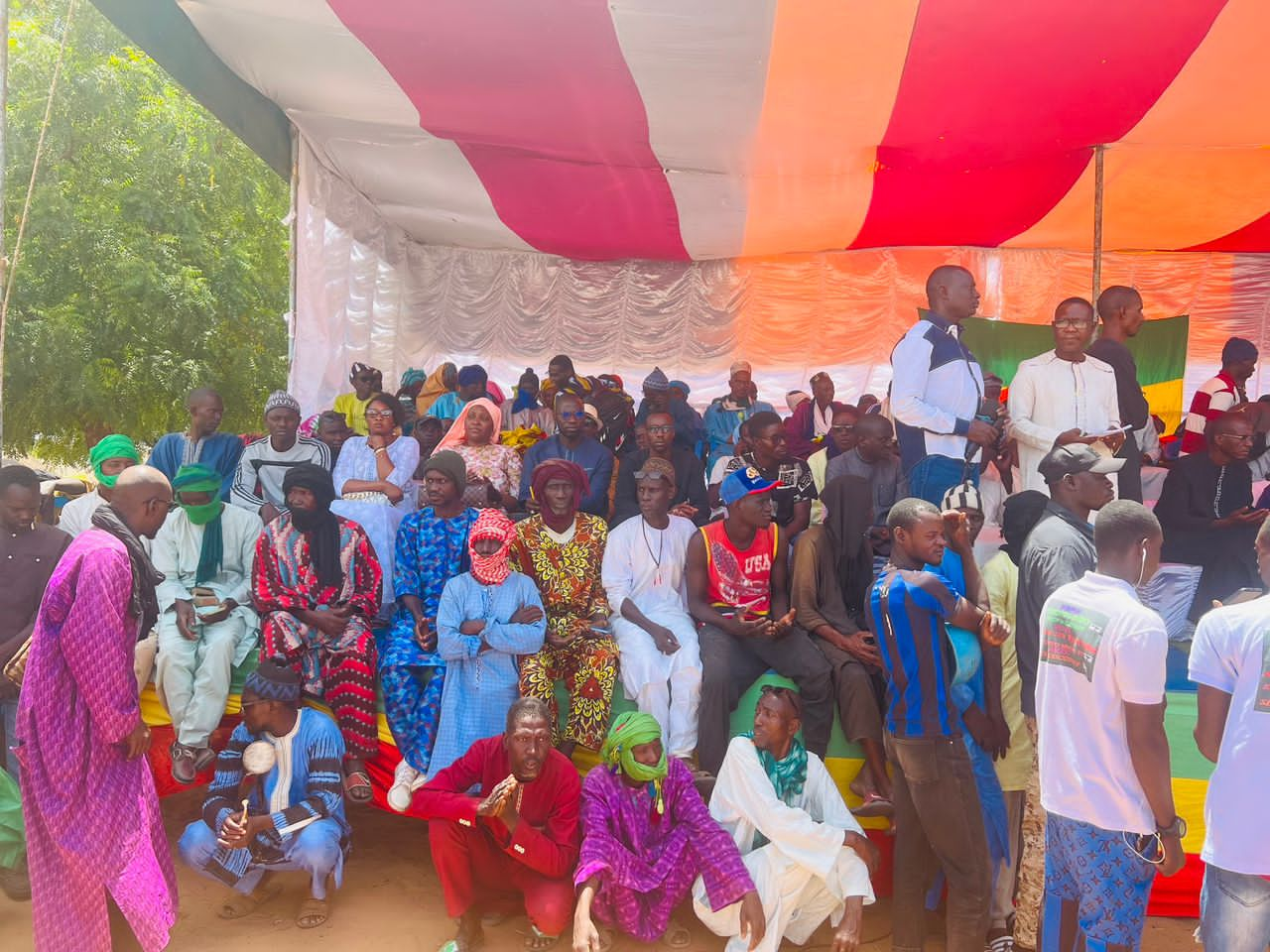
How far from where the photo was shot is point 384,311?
10.6 m

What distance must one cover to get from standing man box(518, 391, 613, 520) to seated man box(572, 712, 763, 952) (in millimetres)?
Answer: 2125

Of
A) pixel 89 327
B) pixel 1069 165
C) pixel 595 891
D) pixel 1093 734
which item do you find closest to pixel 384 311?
pixel 89 327

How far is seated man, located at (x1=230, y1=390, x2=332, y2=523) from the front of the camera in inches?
239

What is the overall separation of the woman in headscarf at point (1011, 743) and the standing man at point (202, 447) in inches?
170

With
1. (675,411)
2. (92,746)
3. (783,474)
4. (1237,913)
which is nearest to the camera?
(1237,913)

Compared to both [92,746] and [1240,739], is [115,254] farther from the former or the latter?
[1240,739]

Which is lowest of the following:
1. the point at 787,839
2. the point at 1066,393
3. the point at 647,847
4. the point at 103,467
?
the point at 647,847

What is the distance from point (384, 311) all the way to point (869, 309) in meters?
5.18

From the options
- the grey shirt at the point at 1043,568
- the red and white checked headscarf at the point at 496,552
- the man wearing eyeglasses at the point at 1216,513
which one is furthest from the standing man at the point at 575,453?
the man wearing eyeglasses at the point at 1216,513

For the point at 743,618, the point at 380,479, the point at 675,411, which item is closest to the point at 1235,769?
the point at 743,618

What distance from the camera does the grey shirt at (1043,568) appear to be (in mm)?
3713

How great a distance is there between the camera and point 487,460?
6.28 meters

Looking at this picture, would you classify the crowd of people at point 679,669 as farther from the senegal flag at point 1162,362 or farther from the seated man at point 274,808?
the senegal flag at point 1162,362

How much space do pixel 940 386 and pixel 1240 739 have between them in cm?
234
